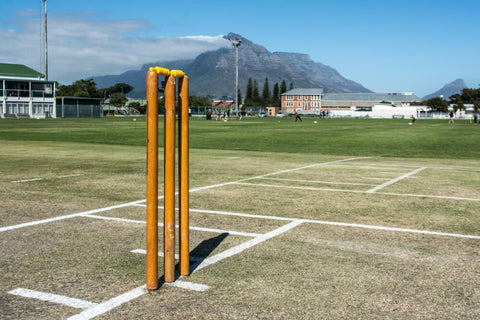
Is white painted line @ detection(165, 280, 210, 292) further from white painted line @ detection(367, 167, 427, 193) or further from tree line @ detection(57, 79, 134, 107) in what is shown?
tree line @ detection(57, 79, 134, 107)

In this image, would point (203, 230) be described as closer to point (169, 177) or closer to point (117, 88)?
point (169, 177)

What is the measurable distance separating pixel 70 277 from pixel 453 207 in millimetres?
6388

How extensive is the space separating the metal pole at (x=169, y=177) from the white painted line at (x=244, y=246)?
0.45 meters

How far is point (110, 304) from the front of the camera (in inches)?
161

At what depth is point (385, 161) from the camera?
1719cm

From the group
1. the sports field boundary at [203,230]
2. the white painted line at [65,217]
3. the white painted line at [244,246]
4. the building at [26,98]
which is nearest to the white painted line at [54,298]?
the sports field boundary at [203,230]

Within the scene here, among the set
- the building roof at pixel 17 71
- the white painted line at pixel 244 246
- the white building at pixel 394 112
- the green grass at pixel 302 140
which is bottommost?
the white painted line at pixel 244 246

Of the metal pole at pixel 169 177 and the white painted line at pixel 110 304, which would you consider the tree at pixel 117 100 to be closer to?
the metal pole at pixel 169 177

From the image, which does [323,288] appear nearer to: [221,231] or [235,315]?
[235,315]

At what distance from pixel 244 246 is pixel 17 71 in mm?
116398

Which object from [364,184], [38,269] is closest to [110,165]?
[364,184]

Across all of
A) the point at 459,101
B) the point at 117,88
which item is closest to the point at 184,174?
the point at 459,101

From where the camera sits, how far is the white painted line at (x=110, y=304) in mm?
3852

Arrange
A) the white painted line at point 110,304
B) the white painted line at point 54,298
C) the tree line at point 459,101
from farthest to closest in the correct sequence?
the tree line at point 459,101, the white painted line at point 54,298, the white painted line at point 110,304
